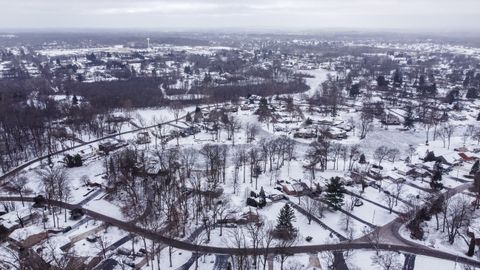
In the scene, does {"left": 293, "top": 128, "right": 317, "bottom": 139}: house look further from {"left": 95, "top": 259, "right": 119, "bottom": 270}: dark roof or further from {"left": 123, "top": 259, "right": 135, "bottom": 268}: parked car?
{"left": 95, "top": 259, "right": 119, "bottom": 270}: dark roof

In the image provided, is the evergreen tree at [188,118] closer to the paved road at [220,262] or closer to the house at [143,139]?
the house at [143,139]

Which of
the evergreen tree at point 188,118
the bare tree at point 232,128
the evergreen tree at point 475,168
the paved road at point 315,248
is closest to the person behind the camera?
the paved road at point 315,248

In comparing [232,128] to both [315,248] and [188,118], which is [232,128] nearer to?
[188,118]

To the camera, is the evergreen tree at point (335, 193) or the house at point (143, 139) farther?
the house at point (143, 139)

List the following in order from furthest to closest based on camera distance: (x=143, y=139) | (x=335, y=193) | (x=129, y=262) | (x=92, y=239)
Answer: (x=143, y=139) → (x=335, y=193) → (x=92, y=239) → (x=129, y=262)

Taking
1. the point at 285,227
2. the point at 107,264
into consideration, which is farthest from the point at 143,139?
the point at 285,227

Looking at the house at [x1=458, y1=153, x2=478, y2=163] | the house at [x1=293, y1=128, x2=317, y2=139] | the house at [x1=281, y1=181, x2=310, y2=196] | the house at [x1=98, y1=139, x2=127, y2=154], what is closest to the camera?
the house at [x1=281, y1=181, x2=310, y2=196]

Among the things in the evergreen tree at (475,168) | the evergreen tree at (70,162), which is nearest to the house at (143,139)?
the evergreen tree at (70,162)

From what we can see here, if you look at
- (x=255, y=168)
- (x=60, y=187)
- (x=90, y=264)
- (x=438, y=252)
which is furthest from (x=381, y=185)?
(x=60, y=187)

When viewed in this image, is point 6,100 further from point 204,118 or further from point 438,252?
point 438,252

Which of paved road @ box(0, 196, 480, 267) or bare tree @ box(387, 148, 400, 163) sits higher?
bare tree @ box(387, 148, 400, 163)

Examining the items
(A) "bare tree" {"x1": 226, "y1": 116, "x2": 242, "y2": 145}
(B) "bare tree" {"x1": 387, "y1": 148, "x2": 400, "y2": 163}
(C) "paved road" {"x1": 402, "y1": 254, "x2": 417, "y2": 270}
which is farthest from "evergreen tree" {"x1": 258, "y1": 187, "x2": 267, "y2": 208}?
(B) "bare tree" {"x1": 387, "y1": 148, "x2": 400, "y2": 163}
